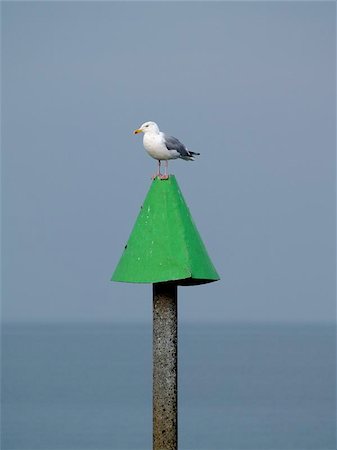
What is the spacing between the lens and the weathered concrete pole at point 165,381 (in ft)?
40.5

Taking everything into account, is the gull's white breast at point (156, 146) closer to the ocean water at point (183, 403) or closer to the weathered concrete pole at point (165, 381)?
the weathered concrete pole at point (165, 381)

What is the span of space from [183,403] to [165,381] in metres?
35.8

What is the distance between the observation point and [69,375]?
6281 centimetres

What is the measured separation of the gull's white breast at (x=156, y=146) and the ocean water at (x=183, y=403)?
2223 centimetres

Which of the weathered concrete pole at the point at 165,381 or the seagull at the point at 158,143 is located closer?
the weathered concrete pole at the point at 165,381

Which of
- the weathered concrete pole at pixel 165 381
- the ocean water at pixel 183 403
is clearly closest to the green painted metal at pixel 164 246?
the weathered concrete pole at pixel 165 381

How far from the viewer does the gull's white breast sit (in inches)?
515

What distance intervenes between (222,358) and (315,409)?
116ft

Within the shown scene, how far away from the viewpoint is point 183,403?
4791 cm

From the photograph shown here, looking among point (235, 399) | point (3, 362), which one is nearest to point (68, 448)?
point (235, 399)

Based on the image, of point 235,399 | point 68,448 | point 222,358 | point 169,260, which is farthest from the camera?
point 222,358

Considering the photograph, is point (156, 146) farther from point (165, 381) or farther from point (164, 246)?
point (165, 381)

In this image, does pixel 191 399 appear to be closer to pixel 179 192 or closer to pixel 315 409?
pixel 315 409

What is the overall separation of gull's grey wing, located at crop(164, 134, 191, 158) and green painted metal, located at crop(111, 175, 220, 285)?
455 mm
